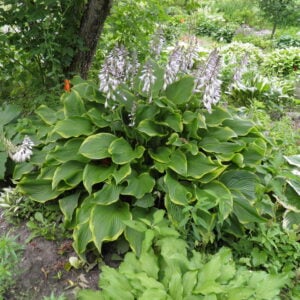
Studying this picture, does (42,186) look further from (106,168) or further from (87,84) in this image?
(87,84)

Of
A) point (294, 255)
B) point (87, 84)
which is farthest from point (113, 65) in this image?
point (294, 255)

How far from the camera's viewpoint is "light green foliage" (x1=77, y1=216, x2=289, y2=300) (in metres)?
2.10

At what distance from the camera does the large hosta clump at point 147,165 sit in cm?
286

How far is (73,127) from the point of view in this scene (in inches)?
128

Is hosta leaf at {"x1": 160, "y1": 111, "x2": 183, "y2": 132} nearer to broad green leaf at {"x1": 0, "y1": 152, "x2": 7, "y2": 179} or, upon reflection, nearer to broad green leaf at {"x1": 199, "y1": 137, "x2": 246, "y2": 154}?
broad green leaf at {"x1": 199, "y1": 137, "x2": 246, "y2": 154}

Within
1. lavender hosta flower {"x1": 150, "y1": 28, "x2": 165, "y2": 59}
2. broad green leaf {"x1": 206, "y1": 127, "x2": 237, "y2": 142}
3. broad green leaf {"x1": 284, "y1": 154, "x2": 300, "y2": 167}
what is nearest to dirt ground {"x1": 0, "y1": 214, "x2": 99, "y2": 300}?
broad green leaf {"x1": 206, "y1": 127, "x2": 237, "y2": 142}

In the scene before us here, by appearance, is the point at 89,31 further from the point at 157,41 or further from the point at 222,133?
the point at 222,133

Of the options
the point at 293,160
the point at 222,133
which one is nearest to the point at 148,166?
the point at 222,133

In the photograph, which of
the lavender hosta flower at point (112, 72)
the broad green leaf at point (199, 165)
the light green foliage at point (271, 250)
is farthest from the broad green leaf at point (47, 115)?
the light green foliage at point (271, 250)

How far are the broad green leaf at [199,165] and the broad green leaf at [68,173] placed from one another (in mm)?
942

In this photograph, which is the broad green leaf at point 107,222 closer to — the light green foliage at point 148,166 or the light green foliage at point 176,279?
the light green foliage at point 148,166

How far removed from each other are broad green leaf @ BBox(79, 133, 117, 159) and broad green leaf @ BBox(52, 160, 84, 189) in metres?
0.21

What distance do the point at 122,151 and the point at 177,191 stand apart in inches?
22.3

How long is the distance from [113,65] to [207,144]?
107cm
